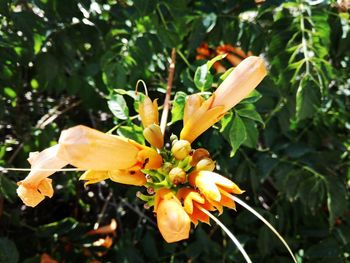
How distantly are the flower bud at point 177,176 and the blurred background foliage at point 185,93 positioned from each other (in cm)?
43

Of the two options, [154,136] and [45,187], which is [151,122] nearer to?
[154,136]

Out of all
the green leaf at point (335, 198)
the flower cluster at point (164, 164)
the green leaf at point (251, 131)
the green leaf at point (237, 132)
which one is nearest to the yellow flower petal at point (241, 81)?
the flower cluster at point (164, 164)

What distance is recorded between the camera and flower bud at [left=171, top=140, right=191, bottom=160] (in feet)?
3.84

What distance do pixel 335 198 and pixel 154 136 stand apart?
1.16m

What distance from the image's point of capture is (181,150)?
1.17 metres

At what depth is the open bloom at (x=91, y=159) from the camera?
100 centimetres

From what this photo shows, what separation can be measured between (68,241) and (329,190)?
1003mm

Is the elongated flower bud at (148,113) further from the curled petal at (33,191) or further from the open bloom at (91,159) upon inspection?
the curled petal at (33,191)

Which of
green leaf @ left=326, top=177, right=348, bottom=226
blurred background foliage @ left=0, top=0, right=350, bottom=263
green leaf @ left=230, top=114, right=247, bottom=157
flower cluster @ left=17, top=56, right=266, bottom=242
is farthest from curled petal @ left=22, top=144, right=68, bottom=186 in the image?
green leaf @ left=326, top=177, right=348, bottom=226

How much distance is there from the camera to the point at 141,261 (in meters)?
2.26

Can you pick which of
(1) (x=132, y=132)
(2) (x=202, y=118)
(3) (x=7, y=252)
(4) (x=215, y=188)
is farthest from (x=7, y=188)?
(4) (x=215, y=188)

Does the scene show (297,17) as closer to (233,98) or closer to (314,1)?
(314,1)

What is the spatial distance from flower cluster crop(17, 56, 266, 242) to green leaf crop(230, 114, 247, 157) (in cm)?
31

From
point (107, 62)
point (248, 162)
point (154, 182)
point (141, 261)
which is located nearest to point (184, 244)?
point (141, 261)
